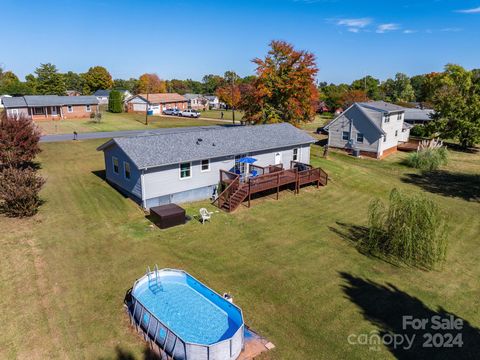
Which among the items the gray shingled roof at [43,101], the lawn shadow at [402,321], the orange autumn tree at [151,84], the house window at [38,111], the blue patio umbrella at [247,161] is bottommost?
the lawn shadow at [402,321]

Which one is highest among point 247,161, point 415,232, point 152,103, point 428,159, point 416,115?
point 152,103

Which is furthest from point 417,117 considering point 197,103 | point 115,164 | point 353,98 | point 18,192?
point 197,103

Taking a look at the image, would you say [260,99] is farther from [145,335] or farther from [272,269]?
[145,335]

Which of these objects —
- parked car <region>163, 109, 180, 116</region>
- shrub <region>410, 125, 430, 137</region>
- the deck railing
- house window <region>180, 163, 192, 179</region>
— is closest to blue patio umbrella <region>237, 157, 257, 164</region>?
the deck railing

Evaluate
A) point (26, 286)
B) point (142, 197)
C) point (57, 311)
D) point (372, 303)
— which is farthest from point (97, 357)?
point (142, 197)

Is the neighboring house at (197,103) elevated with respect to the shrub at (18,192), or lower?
elevated

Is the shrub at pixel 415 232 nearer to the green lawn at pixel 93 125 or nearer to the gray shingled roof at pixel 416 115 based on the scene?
the green lawn at pixel 93 125

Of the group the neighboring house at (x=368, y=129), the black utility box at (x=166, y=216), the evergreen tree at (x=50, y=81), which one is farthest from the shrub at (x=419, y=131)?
the evergreen tree at (x=50, y=81)

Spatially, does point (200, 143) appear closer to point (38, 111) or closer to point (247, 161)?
point (247, 161)
